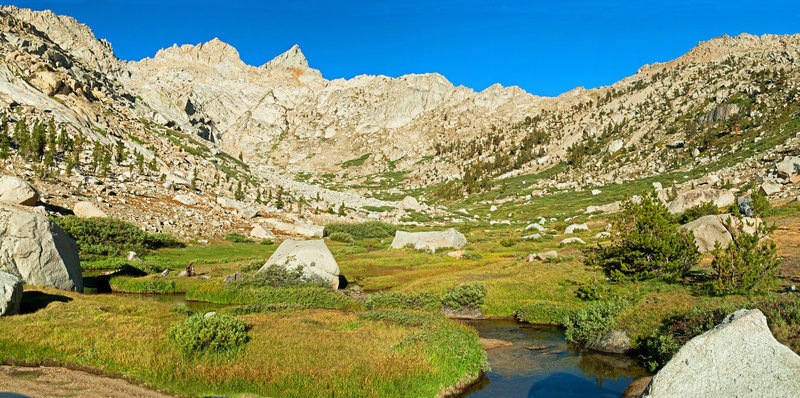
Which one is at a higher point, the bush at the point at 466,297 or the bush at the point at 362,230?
the bush at the point at 362,230

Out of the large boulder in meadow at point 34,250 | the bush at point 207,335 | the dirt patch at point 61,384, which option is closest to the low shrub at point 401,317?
the bush at point 207,335

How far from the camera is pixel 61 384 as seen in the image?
1255 centimetres

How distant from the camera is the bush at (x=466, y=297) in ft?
99.6

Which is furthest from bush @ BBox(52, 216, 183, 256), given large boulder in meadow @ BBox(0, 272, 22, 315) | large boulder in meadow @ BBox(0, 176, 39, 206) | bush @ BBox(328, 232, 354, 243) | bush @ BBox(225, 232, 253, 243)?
large boulder in meadow @ BBox(0, 272, 22, 315)

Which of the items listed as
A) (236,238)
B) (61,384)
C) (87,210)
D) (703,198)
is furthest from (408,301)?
(703,198)

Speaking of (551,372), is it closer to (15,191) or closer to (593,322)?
(593,322)

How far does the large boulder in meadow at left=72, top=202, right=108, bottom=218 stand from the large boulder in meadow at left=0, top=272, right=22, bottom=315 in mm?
49073

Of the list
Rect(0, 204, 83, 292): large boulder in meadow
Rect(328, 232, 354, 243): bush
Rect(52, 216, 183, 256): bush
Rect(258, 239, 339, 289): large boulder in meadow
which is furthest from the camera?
Rect(328, 232, 354, 243): bush

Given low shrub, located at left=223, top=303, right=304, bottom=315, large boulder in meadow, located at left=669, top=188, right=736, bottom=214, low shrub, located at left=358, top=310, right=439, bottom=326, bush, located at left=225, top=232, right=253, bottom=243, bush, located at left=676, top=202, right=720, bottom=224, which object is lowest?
low shrub, located at left=358, top=310, right=439, bottom=326

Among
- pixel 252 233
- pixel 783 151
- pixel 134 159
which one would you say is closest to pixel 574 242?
pixel 252 233

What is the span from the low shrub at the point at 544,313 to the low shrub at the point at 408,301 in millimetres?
6123

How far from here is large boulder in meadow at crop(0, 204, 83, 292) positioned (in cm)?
2592

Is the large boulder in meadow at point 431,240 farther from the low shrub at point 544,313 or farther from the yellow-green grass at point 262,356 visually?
the yellow-green grass at point 262,356

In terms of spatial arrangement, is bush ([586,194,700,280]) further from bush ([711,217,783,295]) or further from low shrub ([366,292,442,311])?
low shrub ([366,292,442,311])
